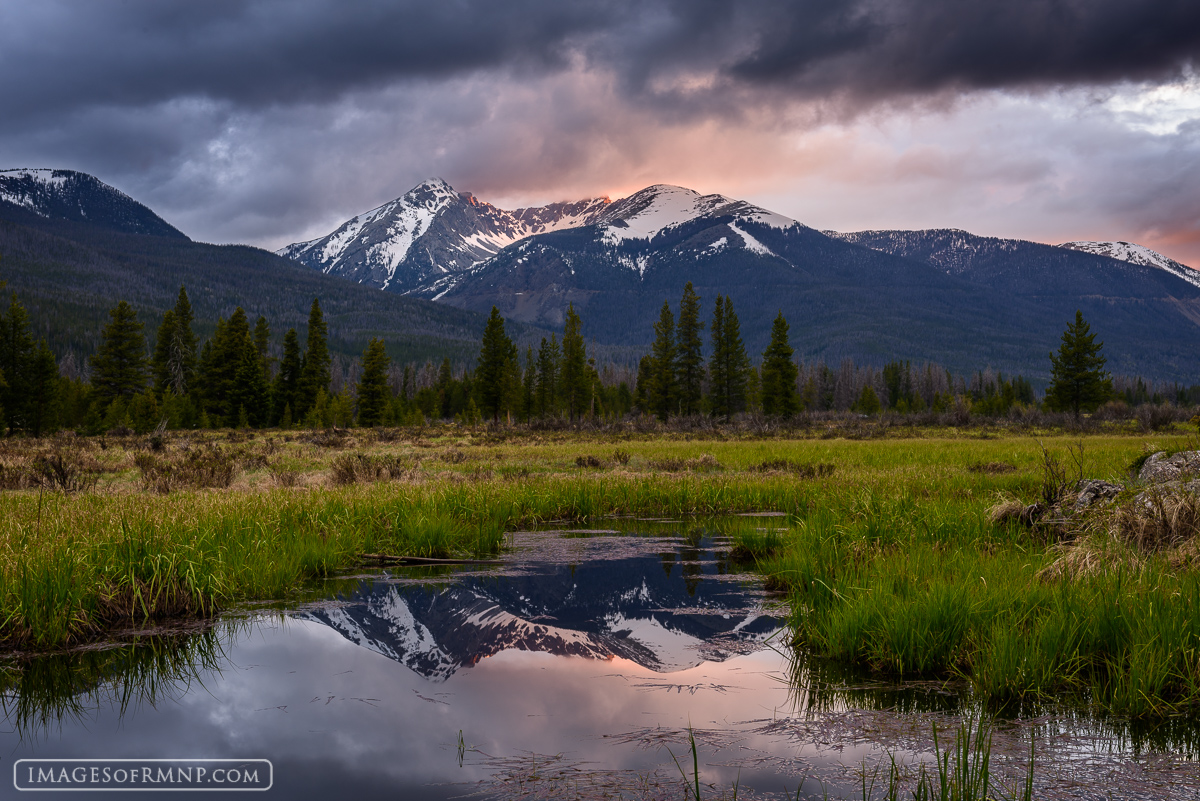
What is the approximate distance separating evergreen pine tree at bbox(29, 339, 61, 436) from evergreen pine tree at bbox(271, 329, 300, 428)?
1988 centimetres

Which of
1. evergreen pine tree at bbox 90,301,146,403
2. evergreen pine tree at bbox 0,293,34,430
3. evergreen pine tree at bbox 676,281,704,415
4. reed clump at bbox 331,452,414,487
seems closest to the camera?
reed clump at bbox 331,452,414,487

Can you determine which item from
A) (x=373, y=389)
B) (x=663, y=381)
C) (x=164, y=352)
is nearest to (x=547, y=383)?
(x=663, y=381)

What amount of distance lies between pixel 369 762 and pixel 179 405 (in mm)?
Result: 61819

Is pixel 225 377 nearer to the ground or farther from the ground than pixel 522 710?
farther from the ground

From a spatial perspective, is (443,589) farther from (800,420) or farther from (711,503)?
(800,420)

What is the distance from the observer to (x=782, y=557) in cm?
945

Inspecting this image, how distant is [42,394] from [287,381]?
82.6ft

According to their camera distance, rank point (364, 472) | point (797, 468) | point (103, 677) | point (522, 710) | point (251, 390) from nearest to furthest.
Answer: point (522, 710) → point (103, 677) → point (364, 472) → point (797, 468) → point (251, 390)

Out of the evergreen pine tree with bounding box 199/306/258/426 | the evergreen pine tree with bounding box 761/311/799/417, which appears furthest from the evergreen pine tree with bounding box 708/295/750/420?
the evergreen pine tree with bounding box 199/306/258/426

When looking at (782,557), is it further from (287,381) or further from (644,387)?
(644,387)

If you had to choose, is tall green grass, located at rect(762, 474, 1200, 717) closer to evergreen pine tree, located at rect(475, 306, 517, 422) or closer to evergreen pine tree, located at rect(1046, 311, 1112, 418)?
evergreen pine tree, located at rect(475, 306, 517, 422)

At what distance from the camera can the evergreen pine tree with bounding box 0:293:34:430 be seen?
48.3 meters

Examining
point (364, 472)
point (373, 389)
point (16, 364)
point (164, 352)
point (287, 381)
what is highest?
point (164, 352)

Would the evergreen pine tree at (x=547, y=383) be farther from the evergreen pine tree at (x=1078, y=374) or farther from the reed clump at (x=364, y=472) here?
the reed clump at (x=364, y=472)
